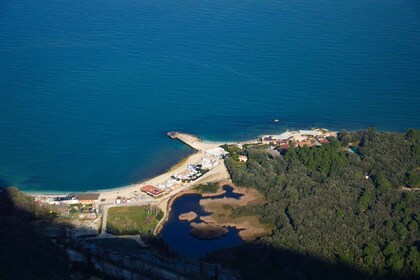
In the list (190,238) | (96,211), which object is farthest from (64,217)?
(190,238)

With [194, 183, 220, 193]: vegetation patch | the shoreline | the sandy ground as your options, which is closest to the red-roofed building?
the shoreline

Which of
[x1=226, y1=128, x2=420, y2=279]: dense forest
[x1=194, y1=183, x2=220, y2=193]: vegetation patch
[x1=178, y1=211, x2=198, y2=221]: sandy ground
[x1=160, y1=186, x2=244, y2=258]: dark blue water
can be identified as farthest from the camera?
[x1=194, y1=183, x2=220, y2=193]: vegetation patch

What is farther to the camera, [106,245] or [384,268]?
[106,245]

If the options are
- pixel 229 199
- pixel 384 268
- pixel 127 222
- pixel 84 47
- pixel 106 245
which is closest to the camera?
pixel 384 268

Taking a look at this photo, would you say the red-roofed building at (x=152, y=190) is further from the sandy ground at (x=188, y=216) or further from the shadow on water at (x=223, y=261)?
the shadow on water at (x=223, y=261)

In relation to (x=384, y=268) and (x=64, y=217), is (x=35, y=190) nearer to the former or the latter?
(x=64, y=217)

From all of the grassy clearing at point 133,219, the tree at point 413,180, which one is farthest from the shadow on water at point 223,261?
the tree at point 413,180

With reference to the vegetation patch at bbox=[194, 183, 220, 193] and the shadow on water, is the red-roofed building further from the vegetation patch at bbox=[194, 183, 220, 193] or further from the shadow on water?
the shadow on water
